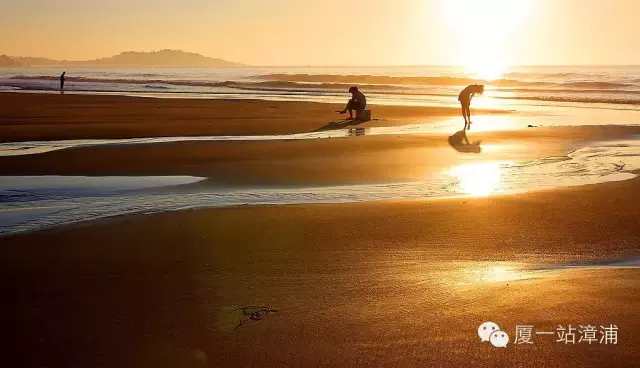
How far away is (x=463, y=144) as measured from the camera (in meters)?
17.8

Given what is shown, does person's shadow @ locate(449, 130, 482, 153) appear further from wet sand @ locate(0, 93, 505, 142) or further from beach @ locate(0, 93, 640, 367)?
wet sand @ locate(0, 93, 505, 142)

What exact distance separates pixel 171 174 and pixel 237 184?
1739mm

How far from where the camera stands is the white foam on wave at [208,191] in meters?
9.50

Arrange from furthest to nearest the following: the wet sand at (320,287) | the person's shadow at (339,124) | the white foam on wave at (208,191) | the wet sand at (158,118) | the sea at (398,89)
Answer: the sea at (398,89), the person's shadow at (339,124), the wet sand at (158,118), the white foam on wave at (208,191), the wet sand at (320,287)

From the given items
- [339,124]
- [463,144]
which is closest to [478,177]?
[463,144]

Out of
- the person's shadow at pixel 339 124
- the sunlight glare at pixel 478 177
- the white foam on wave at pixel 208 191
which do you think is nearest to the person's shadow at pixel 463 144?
the sunlight glare at pixel 478 177

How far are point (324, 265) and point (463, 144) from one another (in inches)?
463

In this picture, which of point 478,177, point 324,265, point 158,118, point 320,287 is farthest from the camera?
point 158,118

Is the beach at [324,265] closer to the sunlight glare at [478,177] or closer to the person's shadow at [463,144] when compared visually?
the sunlight glare at [478,177]

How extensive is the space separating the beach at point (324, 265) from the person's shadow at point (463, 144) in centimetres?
154

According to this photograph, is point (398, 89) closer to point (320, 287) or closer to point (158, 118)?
point (158, 118)

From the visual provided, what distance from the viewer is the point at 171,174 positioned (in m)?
13.1

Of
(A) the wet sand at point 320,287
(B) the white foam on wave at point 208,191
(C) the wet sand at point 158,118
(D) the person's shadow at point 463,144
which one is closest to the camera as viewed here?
(A) the wet sand at point 320,287

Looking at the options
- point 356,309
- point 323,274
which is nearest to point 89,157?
point 323,274
